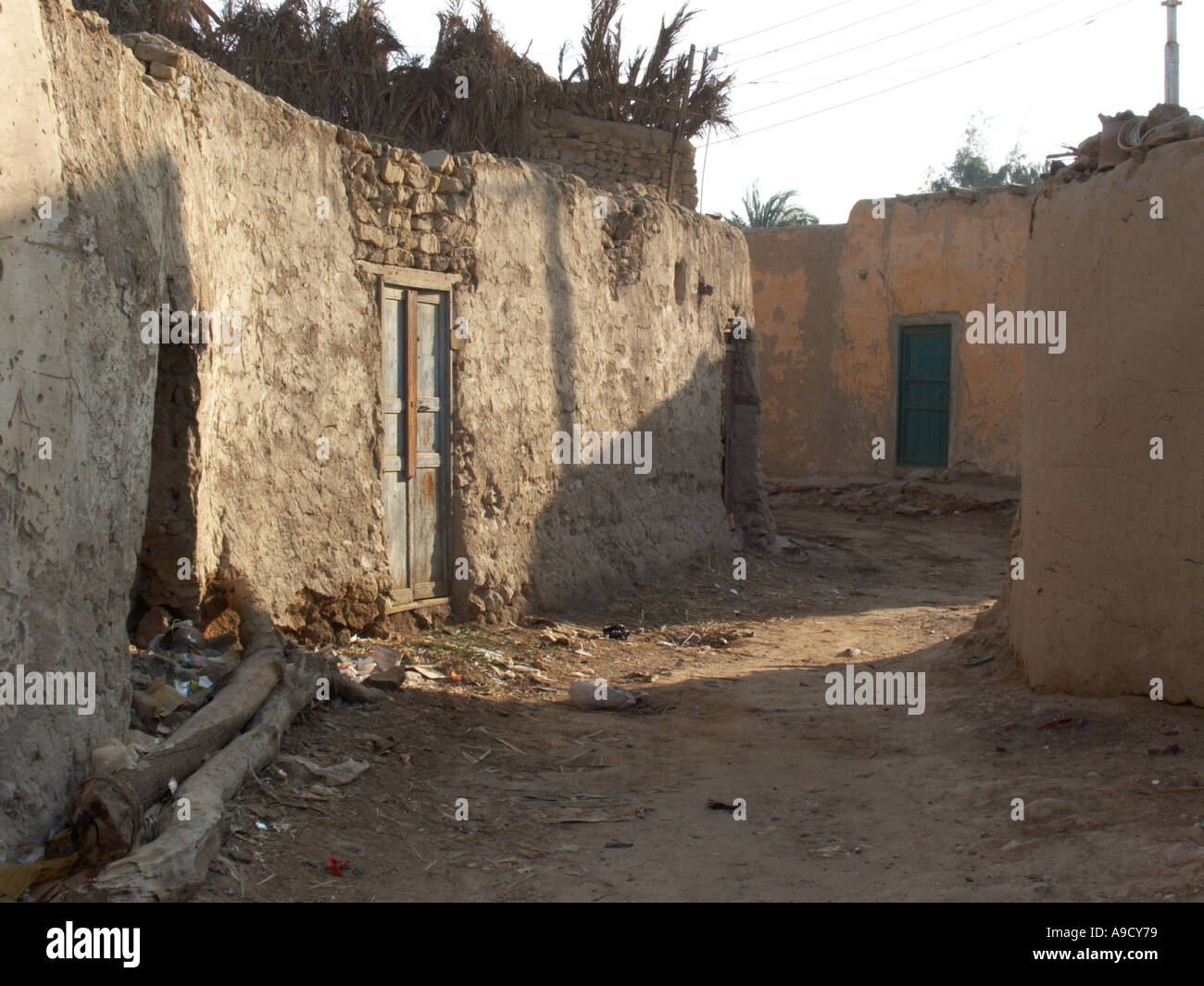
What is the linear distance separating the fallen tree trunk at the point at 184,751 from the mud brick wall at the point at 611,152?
674 cm

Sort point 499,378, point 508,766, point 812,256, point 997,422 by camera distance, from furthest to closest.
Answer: point 812,256, point 997,422, point 499,378, point 508,766

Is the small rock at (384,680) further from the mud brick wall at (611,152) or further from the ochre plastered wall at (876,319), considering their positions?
the ochre plastered wall at (876,319)

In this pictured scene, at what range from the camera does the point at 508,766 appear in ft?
16.7

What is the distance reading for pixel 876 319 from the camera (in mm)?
14727

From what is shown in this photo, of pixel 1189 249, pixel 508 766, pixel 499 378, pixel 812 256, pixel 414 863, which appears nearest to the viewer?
pixel 414 863

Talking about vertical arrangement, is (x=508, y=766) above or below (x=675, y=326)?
below

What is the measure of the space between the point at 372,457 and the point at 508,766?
7.35ft

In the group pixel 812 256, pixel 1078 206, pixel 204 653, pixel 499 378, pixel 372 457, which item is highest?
pixel 812 256

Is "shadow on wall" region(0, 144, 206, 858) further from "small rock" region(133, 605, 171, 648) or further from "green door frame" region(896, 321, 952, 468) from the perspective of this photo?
"green door frame" region(896, 321, 952, 468)

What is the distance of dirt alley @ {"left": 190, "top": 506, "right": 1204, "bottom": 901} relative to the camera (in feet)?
12.2

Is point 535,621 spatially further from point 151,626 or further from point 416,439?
point 151,626

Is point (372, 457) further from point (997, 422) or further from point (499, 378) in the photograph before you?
point (997, 422)

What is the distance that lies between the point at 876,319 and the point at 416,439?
910 cm

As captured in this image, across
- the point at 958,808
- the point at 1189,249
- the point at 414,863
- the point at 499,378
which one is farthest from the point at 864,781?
the point at 499,378
